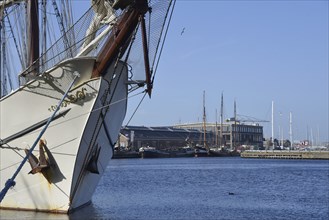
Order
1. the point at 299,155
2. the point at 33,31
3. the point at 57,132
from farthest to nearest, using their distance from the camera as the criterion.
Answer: the point at 299,155, the point at 33,31, the point at 57,132

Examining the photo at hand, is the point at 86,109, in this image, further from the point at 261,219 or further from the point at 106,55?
the point at 261,219

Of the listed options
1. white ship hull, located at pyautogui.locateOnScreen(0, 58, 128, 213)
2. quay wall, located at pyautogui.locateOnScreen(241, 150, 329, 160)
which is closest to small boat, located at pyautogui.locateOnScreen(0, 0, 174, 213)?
white ship hull, located at pyautogui.locateOnScreen(0, 58, 128, 213)

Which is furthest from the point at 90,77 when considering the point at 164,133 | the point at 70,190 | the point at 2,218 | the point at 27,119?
the point at 164,133

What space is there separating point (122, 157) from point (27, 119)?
121 meters

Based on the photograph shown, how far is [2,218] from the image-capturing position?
66.9 feet

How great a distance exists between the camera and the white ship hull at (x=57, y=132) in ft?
67.0

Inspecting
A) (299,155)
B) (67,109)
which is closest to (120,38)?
(67,109)

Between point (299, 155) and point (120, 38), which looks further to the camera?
point (299, 155)

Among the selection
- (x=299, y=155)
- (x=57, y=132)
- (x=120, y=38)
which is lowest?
(x=57, y=132)

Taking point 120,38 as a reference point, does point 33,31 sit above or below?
above

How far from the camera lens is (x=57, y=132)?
2067 centimetres

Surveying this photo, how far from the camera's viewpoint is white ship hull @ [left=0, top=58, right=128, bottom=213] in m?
20.4

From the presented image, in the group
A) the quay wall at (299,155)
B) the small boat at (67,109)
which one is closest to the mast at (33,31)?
the small boat at (67,109)

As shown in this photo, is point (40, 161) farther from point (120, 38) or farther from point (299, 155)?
point (299, 155)
